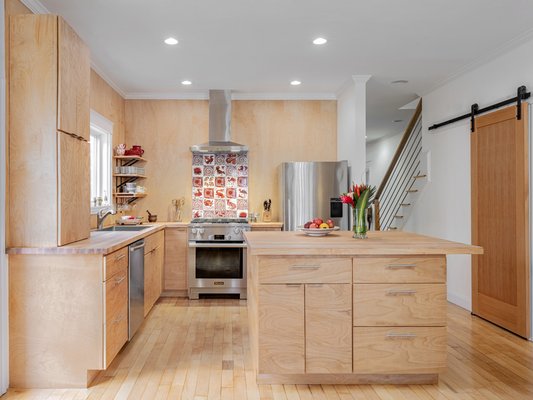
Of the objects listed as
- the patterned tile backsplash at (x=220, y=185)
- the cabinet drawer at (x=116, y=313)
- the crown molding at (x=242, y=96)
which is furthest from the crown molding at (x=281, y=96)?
the cabinet drawer at (x=116, y=313)

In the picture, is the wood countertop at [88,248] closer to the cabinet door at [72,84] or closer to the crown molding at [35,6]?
the cabinet door at [72,84]

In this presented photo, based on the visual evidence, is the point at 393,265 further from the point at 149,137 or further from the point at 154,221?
the point at 149,137

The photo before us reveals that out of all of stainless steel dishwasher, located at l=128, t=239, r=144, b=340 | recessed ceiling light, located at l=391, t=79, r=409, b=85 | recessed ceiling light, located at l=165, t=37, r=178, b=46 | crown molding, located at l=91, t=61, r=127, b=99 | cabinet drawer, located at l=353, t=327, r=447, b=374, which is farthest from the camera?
recessed ceiling light, located at l=391, t=79, r=409, b=85

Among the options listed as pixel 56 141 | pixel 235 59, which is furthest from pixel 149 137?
pixel 56 141

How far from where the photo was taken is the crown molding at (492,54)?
3.45 m

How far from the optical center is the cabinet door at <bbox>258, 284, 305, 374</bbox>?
97.3 inches

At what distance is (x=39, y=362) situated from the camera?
2.50 meters

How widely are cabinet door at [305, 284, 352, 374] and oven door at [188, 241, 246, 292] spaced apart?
235cm

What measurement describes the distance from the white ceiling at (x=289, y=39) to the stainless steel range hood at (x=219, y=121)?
0.19m

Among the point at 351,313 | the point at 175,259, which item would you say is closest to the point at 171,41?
the point at 175,259

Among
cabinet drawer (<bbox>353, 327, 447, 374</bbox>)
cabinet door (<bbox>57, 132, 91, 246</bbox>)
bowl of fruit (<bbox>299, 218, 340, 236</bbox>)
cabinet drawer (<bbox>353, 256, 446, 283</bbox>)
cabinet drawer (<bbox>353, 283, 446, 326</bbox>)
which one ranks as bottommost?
cabinet drawer (<bbox>353, 327, 447, 374</bbox>)

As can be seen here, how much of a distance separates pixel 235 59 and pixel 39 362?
120 inches

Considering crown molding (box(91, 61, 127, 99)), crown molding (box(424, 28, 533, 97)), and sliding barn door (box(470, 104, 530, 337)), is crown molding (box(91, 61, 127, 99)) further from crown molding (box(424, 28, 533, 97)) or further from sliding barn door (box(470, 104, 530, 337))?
sliding barn door (box(470, 104, 530, 337))

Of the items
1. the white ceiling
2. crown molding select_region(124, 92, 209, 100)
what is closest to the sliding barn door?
the white ceiling
